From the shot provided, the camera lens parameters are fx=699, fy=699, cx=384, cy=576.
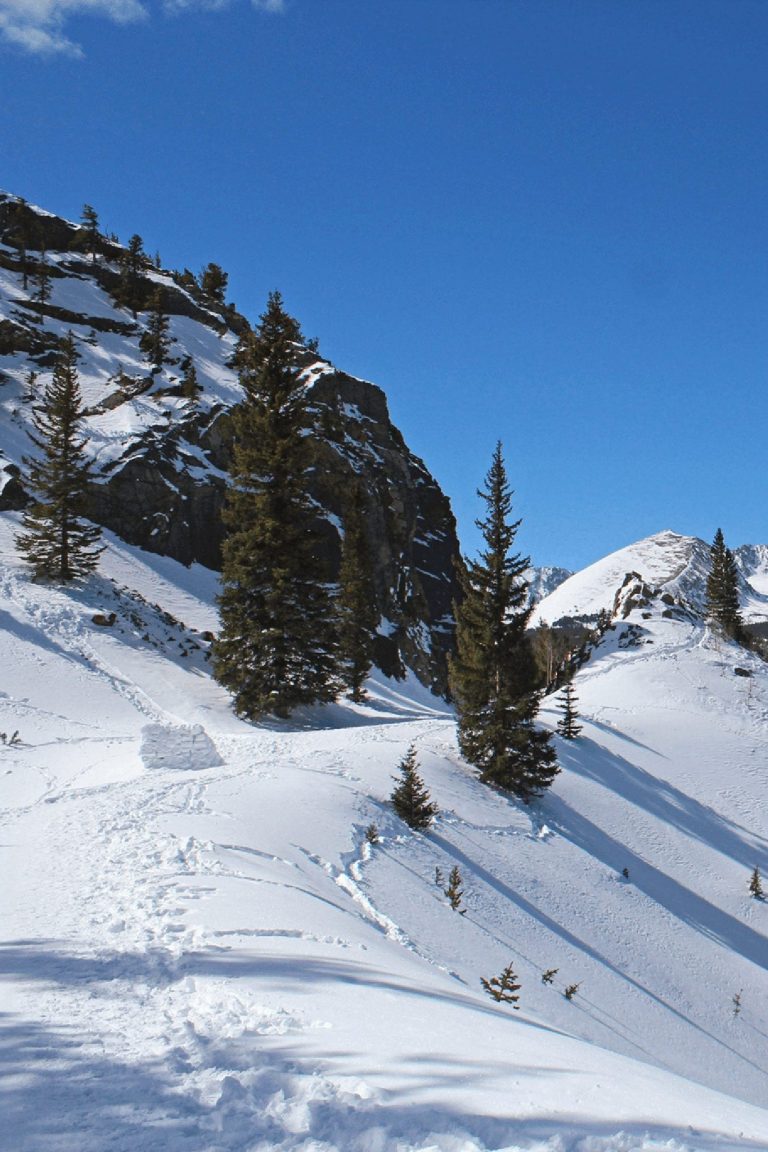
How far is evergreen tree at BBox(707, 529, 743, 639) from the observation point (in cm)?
4816

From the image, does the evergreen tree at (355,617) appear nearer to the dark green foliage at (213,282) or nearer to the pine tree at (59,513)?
the pine tree at (59,513)

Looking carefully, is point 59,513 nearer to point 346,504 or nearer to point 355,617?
point 355,617

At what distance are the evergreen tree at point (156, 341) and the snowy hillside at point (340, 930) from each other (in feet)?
99.6

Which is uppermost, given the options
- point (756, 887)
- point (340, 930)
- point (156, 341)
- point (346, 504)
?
point (156, 341)

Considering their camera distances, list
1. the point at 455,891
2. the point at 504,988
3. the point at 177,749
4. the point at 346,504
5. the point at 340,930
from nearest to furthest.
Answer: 1. the point at 340,930
2. the point at 504,988
3. the point at 455,891
4. the point at 177,749
5. the point at 346,504

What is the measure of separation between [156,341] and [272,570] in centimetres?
3811

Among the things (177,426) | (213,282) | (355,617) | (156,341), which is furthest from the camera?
(213,282)

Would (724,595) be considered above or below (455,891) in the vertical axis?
above

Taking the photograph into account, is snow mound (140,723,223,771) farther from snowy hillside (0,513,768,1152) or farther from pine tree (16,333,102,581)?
pine tree (16,333,102,581)

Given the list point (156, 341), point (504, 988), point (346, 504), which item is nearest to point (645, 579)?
point (346, 504)

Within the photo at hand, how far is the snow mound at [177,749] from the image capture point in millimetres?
15133

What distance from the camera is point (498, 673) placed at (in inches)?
798

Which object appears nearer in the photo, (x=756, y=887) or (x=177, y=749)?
(x=177, y=749)

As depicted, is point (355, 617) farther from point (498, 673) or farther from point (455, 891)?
point (455, 891)
